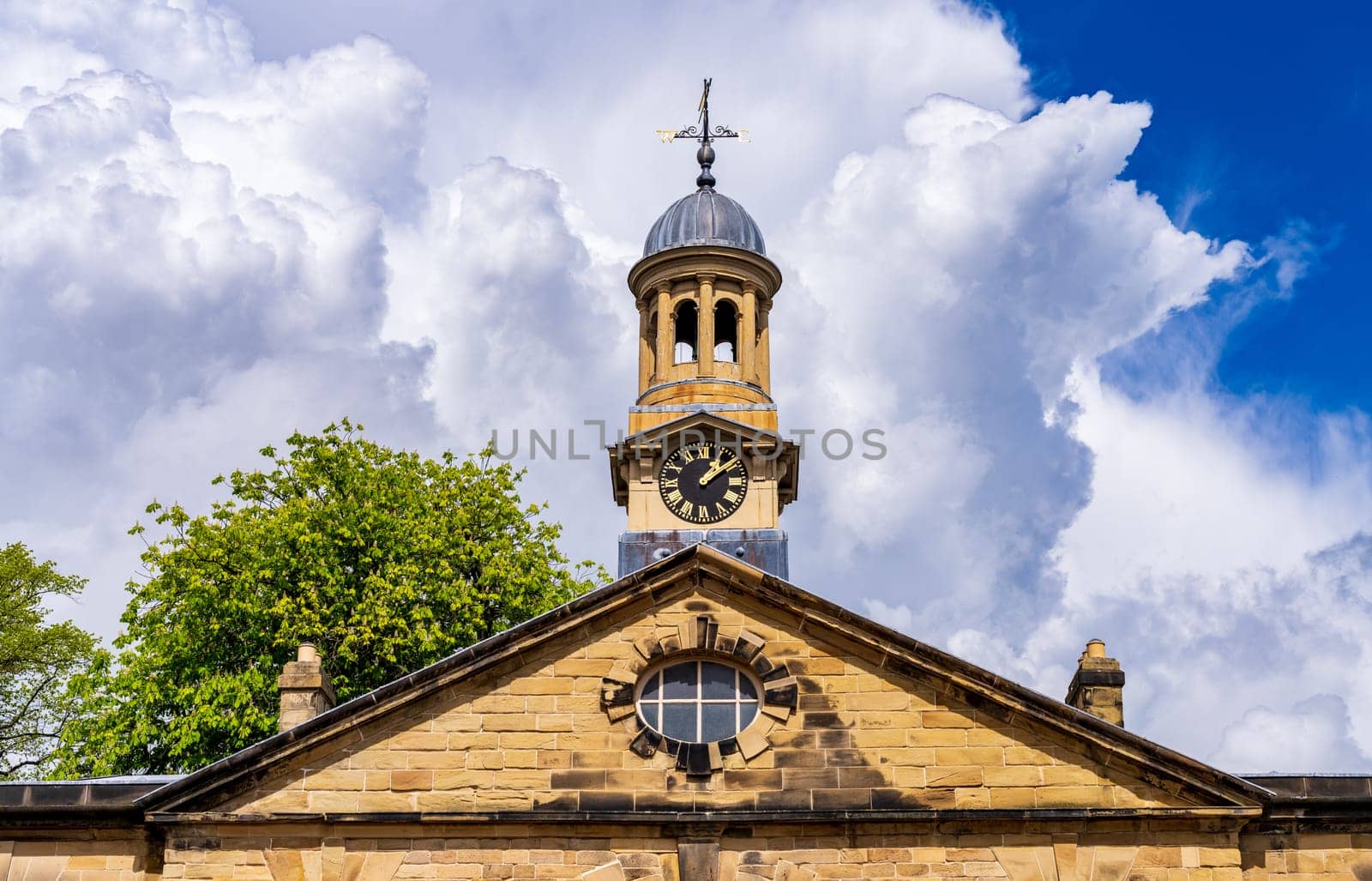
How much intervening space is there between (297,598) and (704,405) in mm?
9065

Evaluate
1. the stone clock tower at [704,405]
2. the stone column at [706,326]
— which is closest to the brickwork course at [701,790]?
the stone clock tower at [704,405]

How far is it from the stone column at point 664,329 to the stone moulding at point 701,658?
406 inches

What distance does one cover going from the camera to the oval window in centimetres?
2284

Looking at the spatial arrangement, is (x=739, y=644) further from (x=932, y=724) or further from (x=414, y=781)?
(x=414, y=781)

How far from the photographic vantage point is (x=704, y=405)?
32156 mm

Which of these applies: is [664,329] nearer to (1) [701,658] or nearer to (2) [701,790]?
(1) [701,658]

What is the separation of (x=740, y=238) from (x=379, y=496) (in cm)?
886

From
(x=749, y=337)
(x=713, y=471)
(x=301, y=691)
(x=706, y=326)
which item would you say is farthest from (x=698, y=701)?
(x=749, y=337)

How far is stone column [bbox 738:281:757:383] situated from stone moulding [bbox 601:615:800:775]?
10.3m

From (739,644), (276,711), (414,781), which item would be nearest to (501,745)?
(414,781)

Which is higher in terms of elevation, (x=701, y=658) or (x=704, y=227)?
(x=704, y=227)

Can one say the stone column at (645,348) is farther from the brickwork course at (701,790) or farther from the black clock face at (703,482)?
the brickwork course at (701,790)

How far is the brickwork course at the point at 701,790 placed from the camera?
72.5 feet

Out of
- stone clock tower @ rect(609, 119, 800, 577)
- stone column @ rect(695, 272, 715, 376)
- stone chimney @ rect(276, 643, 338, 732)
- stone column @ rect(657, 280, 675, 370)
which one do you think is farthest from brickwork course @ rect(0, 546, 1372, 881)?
stone column @ rect(657, 280, 675, 370)
